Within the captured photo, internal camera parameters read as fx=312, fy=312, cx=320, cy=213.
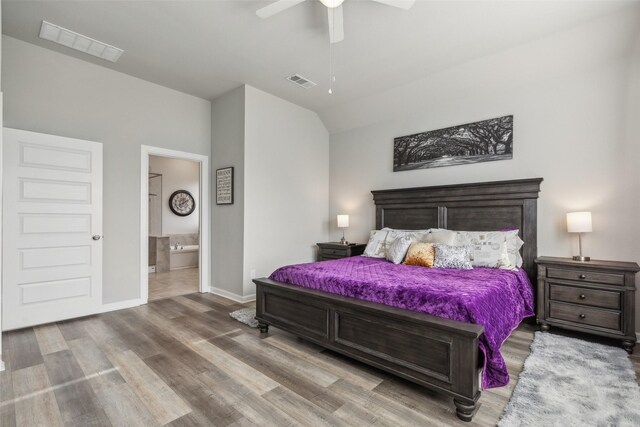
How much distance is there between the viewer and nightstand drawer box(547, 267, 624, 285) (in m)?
2.73

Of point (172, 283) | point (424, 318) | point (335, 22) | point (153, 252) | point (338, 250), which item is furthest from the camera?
point (153, 252)

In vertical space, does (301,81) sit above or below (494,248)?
above

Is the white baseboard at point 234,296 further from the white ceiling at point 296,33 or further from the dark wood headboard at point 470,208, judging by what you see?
the white ceiling at point 296,33

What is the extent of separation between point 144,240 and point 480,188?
4.34 metres

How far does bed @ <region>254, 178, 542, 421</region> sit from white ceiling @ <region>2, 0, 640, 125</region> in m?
1.56

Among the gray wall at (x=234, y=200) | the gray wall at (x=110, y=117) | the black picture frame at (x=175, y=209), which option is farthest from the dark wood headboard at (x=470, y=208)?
the black picture frame at (x=175, y=209)

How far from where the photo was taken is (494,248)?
3258 mm

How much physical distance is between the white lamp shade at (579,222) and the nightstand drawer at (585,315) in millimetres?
721

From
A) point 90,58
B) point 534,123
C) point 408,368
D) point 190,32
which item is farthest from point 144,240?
point 534,123

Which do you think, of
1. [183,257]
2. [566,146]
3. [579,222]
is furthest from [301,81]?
[183,257]

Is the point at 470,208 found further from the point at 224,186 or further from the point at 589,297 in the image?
the point at 224,186

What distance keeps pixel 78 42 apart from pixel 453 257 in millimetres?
4446

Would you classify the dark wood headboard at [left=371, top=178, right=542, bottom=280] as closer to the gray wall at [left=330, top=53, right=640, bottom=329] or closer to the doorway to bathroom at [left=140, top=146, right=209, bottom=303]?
the gray wall at [left=330, top=53, right=640, bottom=329]

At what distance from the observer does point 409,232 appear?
4.07m
